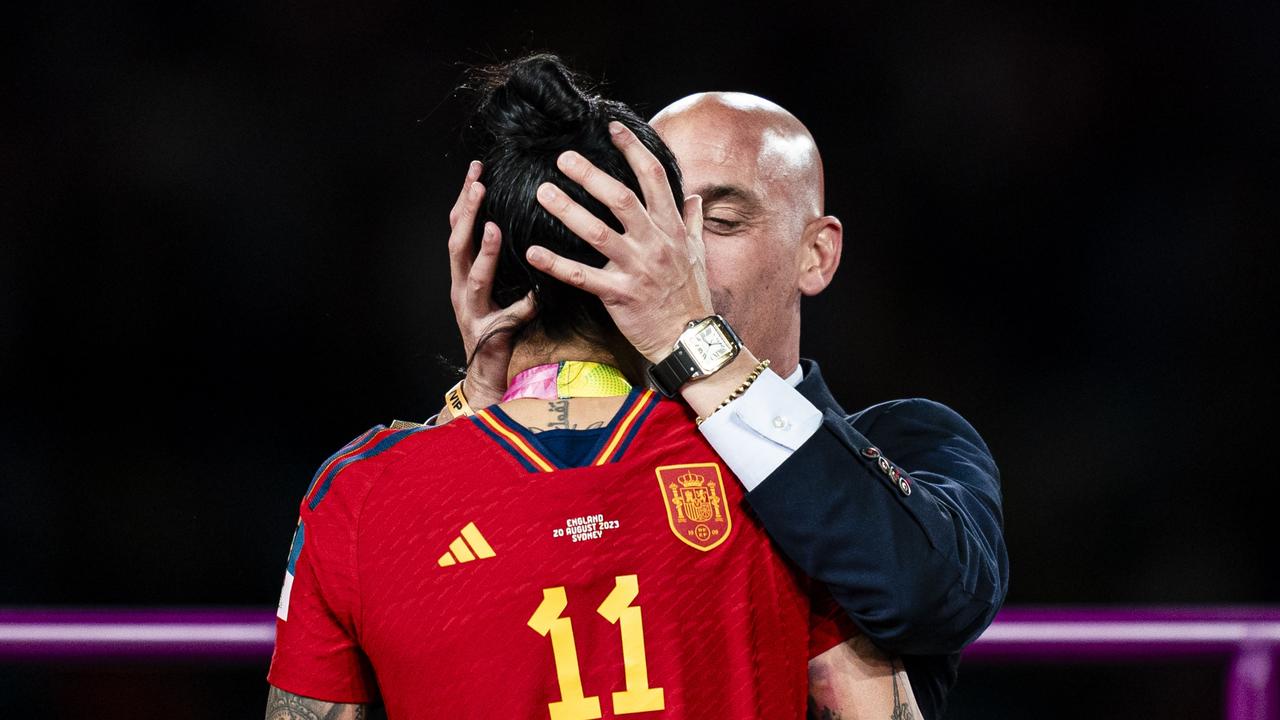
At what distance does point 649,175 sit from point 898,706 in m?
0.53

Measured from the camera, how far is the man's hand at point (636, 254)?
909 millimetres

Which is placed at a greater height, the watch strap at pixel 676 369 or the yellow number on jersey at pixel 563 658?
the watch strap at pixel 676 369

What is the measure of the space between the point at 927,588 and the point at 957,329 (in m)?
3.13

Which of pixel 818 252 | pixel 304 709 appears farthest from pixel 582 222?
pixel 818 252

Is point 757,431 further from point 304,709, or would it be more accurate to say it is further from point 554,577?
point 304,709

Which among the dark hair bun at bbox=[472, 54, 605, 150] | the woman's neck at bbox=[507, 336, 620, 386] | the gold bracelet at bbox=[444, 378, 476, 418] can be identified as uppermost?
the dark hair bun at bbox=[472, 54, 605, 150]

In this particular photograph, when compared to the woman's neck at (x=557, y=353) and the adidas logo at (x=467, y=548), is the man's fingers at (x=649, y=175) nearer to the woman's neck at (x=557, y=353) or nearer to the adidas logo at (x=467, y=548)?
the woman's neck at (x=557, y=353)

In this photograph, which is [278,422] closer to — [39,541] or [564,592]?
[39,541]

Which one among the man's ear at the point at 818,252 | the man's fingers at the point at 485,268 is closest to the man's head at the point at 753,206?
the man's ear at the point at 818,252

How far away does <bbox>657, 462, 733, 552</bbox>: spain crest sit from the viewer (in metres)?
0.96

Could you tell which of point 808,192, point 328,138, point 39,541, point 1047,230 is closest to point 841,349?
point 1047,230

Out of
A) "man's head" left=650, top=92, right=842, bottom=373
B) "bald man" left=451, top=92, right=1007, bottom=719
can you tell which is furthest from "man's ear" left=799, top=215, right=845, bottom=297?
"bald man" left=451, top=92, right=1007, bottom=719

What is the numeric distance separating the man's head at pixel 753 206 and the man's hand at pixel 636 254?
658mm

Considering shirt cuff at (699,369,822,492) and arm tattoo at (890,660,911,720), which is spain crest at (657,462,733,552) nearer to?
shirt cuff at (699,369,822,492)
